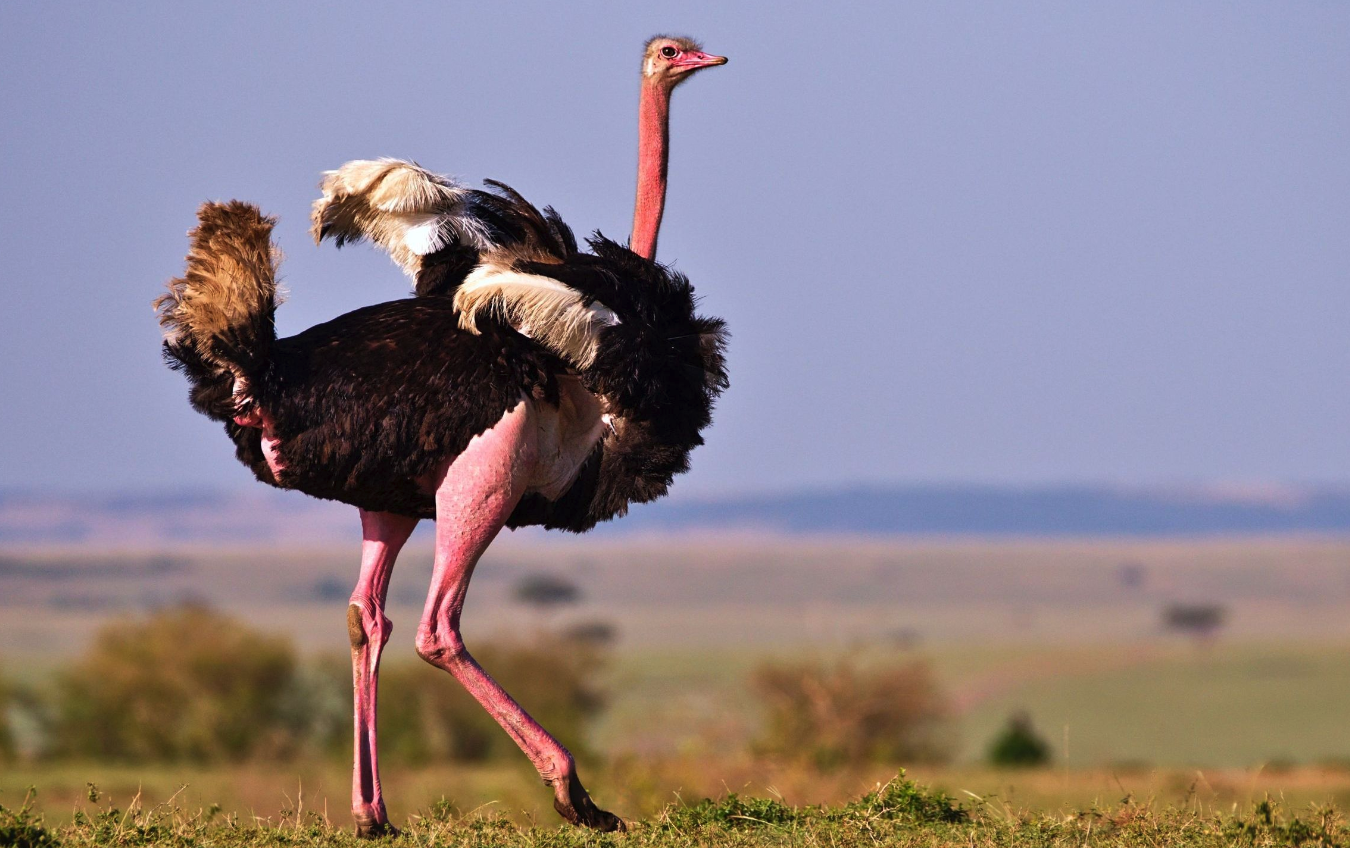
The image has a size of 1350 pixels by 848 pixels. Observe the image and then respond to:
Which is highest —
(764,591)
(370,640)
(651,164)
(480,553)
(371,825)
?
(651,164)

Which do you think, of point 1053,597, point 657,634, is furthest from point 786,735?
point 1053,597

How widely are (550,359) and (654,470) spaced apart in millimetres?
644

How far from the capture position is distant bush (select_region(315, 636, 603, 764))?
47.7 meters

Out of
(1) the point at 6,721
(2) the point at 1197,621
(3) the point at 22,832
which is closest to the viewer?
(3) the point at 22,832

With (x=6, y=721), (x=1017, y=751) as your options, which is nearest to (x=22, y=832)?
(x=1017, y=751)

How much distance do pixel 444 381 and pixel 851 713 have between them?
29.5 metres

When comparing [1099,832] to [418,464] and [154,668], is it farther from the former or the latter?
[154,668]

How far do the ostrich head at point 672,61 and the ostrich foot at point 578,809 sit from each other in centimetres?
317

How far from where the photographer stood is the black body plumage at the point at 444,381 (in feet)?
24.4

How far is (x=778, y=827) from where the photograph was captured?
296 inches

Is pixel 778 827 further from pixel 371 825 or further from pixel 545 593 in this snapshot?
pixel 545 593

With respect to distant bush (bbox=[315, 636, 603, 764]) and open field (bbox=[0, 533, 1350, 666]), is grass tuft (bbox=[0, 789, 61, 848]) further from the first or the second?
open field (bbox=[0, 533, 1350, 666])

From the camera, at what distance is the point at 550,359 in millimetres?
7789

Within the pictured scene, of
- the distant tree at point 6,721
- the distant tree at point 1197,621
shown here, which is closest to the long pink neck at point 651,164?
the distant tree at point 6,721
